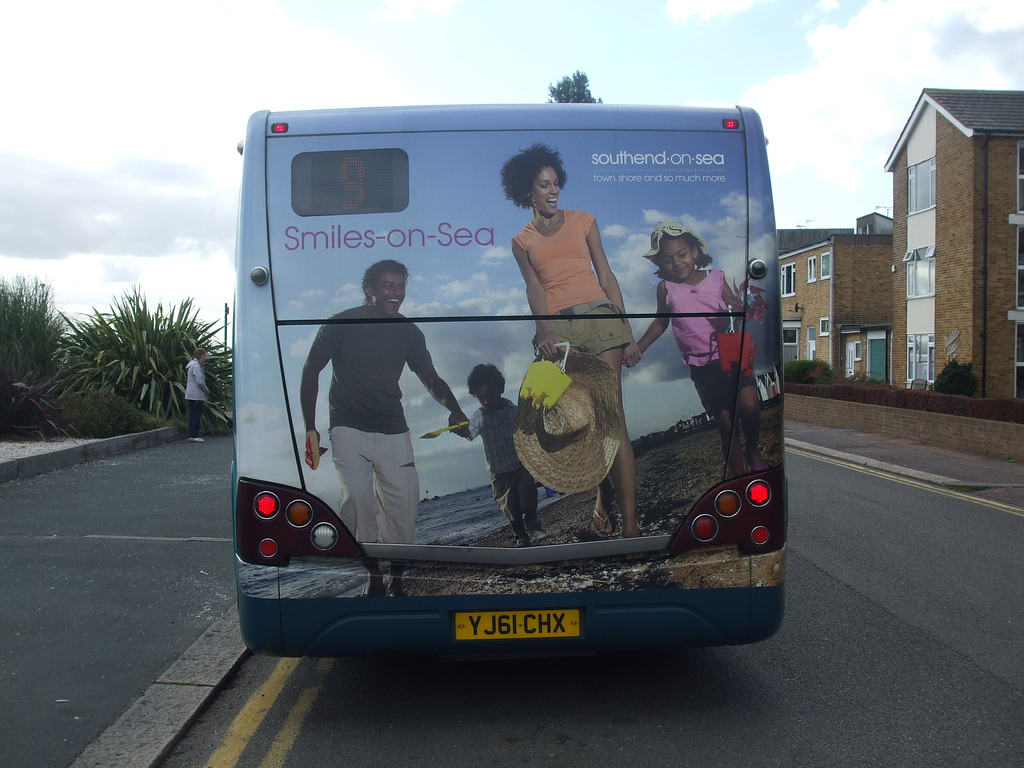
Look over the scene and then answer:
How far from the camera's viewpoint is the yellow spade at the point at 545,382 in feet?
12.5

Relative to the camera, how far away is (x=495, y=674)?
485cm

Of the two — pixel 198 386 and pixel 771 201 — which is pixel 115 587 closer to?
pixel 771 201

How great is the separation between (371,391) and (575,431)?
0.90m

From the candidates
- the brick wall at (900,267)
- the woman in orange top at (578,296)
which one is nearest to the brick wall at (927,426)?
the brick wall at (900,267)

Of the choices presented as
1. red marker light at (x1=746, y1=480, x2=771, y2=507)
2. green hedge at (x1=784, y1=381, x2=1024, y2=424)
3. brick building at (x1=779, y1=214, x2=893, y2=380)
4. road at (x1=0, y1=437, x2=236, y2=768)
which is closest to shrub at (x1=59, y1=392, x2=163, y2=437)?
road at (x1=0, y1=437, x2=236, y2=768)

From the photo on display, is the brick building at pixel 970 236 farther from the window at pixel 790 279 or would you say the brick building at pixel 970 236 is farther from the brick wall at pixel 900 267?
the window at pixel 790 279

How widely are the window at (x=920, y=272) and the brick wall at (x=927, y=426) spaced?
897cm

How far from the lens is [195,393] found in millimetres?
16562

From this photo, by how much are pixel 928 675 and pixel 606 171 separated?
323 centimetres

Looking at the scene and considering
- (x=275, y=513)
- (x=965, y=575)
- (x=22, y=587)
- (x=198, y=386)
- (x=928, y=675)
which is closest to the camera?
(x=275, y=513)

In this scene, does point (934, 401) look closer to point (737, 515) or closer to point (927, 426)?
point (927, 426)

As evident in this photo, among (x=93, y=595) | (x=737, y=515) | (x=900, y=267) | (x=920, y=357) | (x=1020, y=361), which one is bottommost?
(x=93, y=595)

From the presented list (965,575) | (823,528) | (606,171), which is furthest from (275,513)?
(823,528)

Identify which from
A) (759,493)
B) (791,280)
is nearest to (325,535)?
(759,493)
